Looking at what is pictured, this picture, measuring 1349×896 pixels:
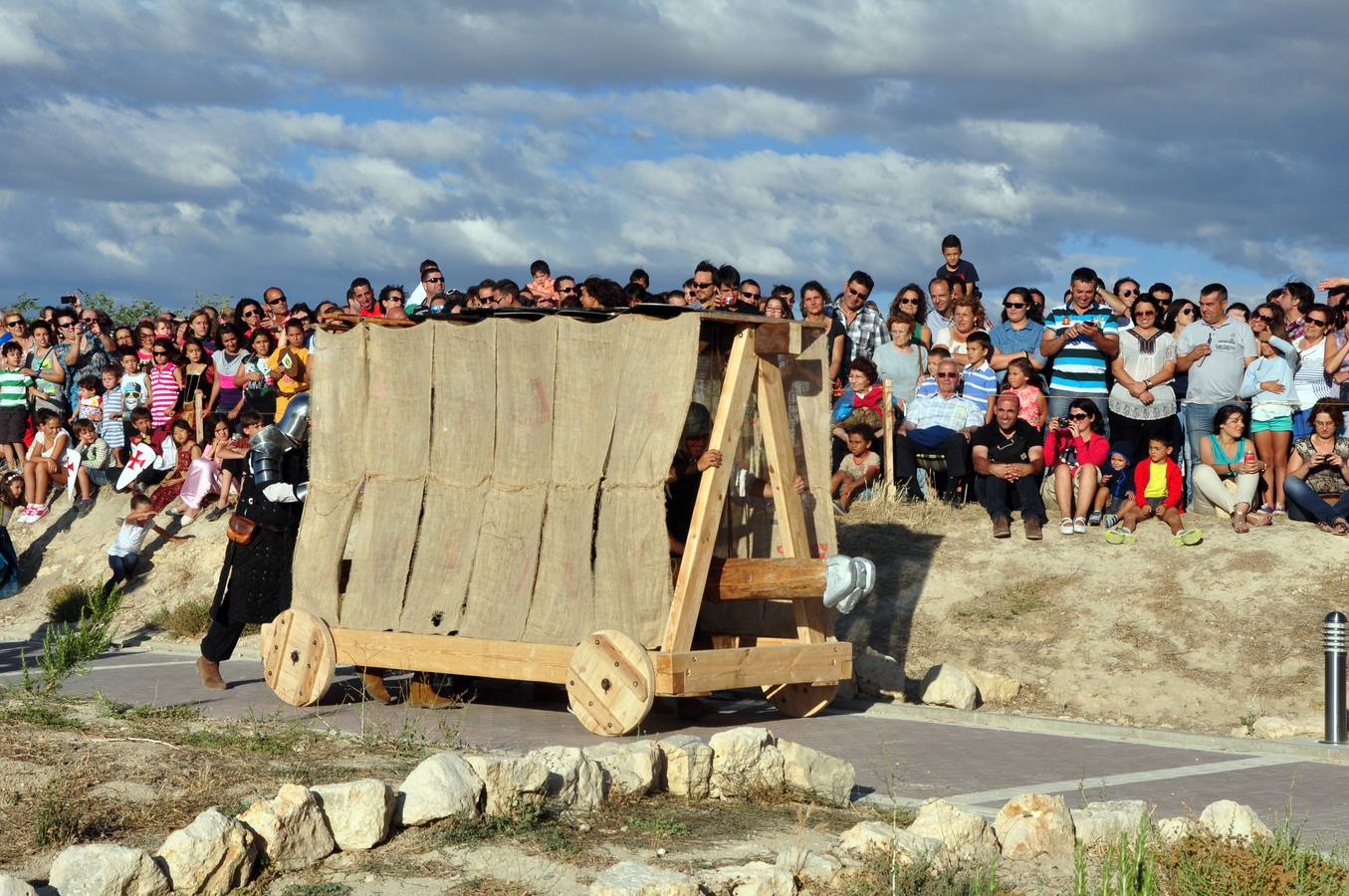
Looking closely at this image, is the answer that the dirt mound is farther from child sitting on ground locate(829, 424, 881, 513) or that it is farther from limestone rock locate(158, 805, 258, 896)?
limestone rock locate(158, 805, 258, 896)

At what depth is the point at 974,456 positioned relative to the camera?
15734mm

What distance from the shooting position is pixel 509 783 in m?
→ 7.22

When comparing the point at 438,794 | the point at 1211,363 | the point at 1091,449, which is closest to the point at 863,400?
the point at 1091,449

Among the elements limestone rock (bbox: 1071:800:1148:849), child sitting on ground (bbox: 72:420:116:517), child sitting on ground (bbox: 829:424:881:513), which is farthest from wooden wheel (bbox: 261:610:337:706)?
child sitting on ground (bbox: 72:420:116:517)

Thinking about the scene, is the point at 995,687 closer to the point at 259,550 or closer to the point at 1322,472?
the point at 1322,472

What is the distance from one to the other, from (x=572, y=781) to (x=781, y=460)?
4280 mm

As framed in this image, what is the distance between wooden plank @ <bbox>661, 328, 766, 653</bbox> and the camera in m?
10.7

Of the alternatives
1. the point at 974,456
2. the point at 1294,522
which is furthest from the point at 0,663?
the point at 1294,522

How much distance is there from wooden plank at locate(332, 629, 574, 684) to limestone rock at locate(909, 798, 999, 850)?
176 inches

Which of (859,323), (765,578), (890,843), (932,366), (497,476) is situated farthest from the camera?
(859,323)

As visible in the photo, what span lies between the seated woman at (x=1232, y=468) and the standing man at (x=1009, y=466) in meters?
1.50

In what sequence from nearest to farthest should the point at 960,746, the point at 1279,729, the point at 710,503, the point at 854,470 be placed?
the point at 960,746, the point at 710,503, the point at 1279,729, the point at 854,470

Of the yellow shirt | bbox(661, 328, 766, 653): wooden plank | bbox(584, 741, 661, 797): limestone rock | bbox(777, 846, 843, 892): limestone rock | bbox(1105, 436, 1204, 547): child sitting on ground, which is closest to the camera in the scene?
bbox(777, 846, 843, 892): limestone rock

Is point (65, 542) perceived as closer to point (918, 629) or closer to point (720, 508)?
point (918, 629)
